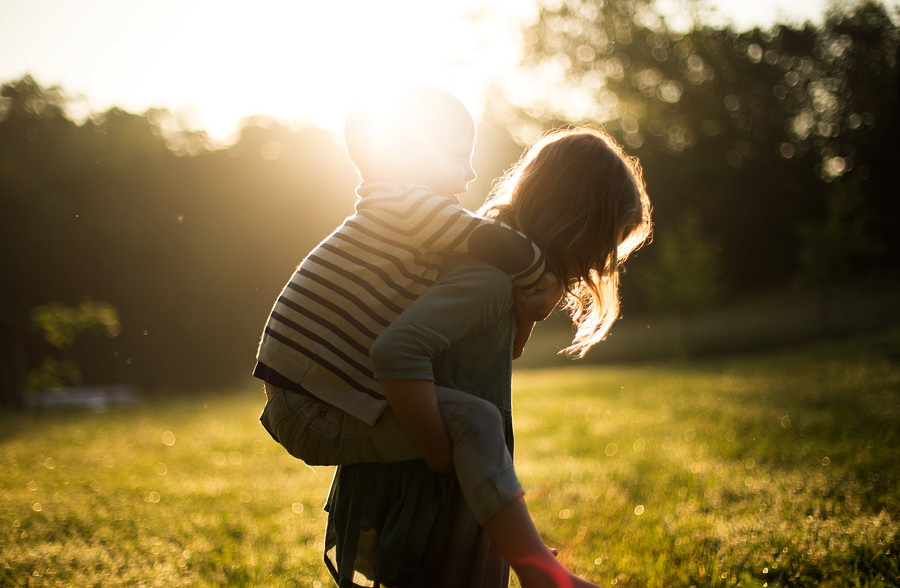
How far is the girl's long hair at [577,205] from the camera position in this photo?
7.31 feet

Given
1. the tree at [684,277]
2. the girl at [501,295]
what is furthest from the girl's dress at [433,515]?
the tree at [684,277]

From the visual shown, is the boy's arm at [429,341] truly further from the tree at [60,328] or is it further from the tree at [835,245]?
the tree at [835,245]

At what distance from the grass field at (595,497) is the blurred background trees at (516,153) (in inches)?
419

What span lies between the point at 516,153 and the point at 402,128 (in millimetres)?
32260

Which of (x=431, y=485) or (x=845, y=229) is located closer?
(x=431, y=485)

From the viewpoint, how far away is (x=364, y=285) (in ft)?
6.84

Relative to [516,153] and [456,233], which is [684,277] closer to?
[516,153]

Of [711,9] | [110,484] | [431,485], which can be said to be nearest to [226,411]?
[110,484]

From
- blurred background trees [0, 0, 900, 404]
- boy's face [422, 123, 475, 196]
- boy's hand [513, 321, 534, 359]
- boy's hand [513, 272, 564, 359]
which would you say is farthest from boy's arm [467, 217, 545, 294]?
blurred background trees [0, 0, 900, 404]

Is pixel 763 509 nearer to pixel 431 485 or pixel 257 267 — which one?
pixel 431 485

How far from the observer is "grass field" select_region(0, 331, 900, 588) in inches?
132

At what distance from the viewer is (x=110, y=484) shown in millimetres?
6277

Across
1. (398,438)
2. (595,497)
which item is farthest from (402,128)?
(595,497)

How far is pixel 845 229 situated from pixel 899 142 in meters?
9.75
